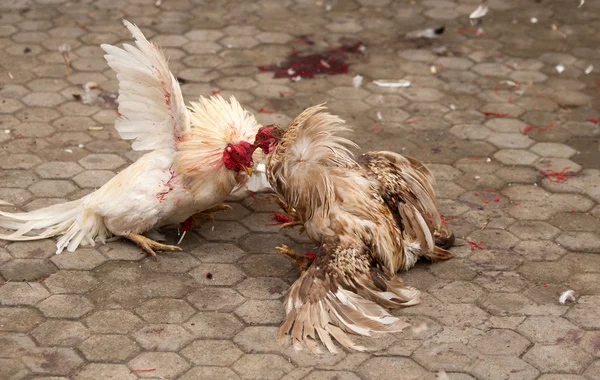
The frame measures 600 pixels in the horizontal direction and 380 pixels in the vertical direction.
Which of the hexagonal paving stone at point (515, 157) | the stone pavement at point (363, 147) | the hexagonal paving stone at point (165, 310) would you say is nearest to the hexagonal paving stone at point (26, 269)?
the stone pavement at point (363, 147)

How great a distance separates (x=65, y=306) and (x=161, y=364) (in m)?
0.80

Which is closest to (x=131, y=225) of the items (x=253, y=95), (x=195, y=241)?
(x=195, y=241)

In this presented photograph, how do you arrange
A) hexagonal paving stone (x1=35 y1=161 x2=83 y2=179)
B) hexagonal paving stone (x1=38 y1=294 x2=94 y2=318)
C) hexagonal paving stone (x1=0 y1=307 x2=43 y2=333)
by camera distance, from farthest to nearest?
1. hexagonal paving stone (x1=35 y1=161 x2=83 y2=179)
2. hexagonal paving stone (x1=38 y1=294 x2=94 y2=318)
3. hexagonal paving stone (x1=0 y1=307 x2=43 y2=333)

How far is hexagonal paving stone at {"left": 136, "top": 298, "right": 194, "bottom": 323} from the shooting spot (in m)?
5.12

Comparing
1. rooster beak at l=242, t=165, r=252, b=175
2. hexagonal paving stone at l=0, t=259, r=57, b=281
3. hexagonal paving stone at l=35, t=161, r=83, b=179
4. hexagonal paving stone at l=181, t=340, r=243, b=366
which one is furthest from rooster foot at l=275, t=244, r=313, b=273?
hexagonal paving stone at l=35, t=161, r=83, b=179

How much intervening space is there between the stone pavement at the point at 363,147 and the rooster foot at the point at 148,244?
0.06 metres

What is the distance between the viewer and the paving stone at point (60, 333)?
4.88 metres

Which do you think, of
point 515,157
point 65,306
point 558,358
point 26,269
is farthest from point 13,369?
point 515,157

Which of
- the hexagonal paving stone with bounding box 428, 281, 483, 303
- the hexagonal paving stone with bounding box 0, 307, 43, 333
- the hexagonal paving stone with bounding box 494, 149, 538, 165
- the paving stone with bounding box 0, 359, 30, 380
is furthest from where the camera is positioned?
the hexagonal paving stone with bounding box 494, 149, 538, 165

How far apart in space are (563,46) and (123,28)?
4.39 meters

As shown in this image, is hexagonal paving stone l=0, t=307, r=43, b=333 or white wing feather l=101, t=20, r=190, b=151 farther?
white wing feather l=101, t=20, r=190, b=151

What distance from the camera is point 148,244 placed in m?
5.70

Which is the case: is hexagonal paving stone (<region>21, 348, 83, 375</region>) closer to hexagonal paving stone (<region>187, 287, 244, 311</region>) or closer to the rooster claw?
hexagonal paving stone (<region>187, 287, 244, 311</region>)

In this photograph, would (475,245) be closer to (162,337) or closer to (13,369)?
(162,337)
